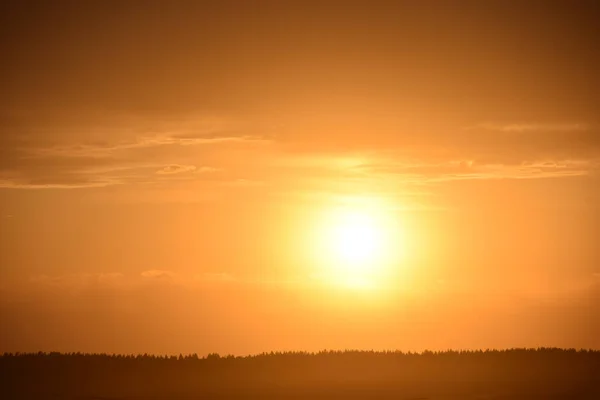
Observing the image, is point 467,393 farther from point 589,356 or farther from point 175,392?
point 175,392

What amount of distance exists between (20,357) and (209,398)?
1582 centimetres

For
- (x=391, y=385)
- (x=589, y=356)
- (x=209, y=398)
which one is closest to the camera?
(x=209, y=398)

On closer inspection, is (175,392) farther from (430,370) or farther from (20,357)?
(430,370)

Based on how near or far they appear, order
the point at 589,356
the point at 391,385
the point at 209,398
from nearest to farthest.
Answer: the point at 209,398 < the point at 391,385 < the point at 589,356

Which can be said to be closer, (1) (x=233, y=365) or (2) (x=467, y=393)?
(2) (x=467, y=393)

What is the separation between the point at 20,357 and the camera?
8856 cm

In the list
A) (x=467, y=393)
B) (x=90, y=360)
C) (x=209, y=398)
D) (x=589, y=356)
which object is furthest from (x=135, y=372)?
(x=589, y=356)

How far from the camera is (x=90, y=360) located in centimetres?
8981

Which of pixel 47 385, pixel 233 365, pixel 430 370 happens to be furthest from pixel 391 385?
pixel 47 385

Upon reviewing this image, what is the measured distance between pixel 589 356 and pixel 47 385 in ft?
131

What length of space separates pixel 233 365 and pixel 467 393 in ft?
60.1

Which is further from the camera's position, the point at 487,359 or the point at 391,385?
the point at 487,359

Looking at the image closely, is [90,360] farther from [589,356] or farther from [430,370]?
[589,356]

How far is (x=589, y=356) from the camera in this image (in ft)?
305
